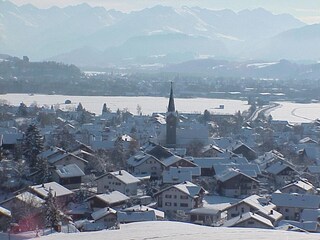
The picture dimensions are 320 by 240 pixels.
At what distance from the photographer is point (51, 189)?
48.3 feet

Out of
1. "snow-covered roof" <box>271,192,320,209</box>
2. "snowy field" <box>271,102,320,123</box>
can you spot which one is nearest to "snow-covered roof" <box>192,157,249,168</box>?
"snow-covered roof" <box>271,192,320,209</box>

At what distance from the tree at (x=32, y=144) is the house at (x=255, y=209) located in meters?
7.41

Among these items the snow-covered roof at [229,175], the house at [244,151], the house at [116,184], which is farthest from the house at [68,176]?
the house at [244,151]

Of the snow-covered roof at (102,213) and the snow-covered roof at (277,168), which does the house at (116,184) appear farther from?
the snow-covered roof at (277,168)

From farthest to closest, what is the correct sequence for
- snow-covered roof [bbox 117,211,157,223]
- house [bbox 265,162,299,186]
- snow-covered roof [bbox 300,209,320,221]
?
1. house [bbox 265,162,299,186]
2. snow-covered roof [bbox 300,209,320,221]
3. snow-covered roof [bbox 117,211,157,223]

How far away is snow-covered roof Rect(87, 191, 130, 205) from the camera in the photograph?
14578mm

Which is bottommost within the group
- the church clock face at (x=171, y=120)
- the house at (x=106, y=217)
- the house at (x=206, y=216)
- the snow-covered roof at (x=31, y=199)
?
the house at (x=206, y=216)

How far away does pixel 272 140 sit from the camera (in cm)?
2548

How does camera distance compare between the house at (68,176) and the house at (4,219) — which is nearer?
the house at (4,219)

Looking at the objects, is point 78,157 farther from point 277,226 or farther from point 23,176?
point 277,226

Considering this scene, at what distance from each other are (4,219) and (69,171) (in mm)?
4838

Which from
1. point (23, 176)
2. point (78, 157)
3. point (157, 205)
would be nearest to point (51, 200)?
point (157, 205)

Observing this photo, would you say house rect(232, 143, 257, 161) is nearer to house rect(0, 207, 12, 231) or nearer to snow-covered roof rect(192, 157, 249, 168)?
snow-covered roof rect(192, 157, 249, 168)

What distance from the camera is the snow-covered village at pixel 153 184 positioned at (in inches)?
484
